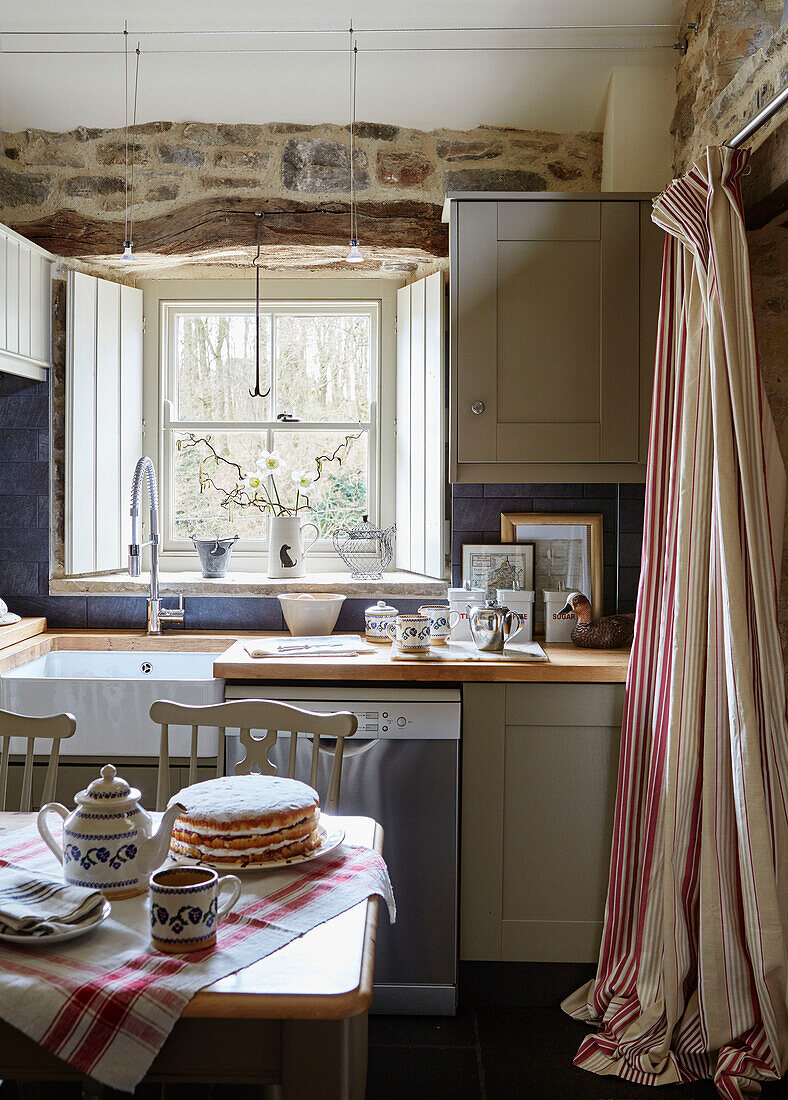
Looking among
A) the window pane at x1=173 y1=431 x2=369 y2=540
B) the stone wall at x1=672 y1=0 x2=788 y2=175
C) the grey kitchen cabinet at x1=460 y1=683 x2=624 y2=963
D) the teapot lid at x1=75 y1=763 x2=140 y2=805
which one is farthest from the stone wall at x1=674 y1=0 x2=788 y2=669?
the teapot lid at x1=75 y1=763 x2=140 y2=805

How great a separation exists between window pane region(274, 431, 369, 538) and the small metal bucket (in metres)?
0.36

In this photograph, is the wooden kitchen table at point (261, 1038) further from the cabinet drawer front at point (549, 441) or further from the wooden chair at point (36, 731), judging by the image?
the cabinet drawer front at point (549, 441)

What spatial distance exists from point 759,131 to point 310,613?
1939mm

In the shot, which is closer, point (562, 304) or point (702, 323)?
point (702, 323)

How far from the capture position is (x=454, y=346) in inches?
118

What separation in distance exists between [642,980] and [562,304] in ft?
6.47

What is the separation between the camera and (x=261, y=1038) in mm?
1135

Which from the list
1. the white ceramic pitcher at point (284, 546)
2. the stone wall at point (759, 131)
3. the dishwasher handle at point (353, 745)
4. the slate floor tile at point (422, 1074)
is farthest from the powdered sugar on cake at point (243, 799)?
the white ceramic pitcher at point (284, 546)

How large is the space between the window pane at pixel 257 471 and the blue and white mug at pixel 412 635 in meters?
1.02

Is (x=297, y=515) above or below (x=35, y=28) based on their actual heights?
below

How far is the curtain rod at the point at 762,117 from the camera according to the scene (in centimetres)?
214

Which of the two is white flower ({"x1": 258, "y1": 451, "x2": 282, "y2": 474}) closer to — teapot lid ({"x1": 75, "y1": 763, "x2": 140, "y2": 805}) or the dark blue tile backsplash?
the dark blue tile backsplash

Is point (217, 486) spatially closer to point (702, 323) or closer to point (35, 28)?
point (35, 28)

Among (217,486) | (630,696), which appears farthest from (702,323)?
(217,486)
